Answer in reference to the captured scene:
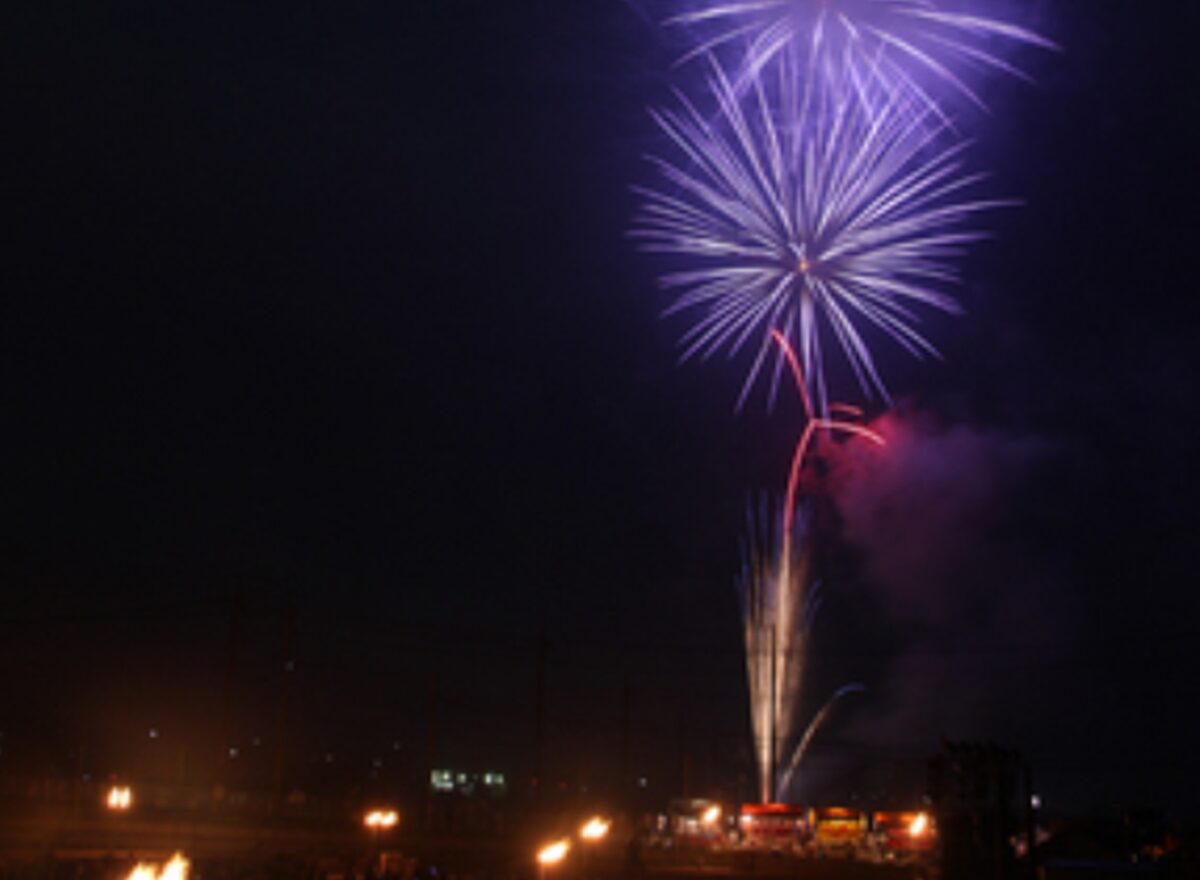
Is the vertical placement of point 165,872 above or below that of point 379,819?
below

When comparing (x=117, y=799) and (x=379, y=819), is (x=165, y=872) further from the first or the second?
(x=117, y=799)

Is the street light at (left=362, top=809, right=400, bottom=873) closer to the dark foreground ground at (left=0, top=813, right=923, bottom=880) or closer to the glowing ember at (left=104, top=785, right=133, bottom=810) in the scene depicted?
the dark foreground ground at (left=0, top=813, right=923, bottom=880)

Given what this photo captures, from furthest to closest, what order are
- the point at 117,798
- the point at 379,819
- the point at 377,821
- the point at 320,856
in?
the point at 117,798, the point at 377,821, the point at 379,819, the point at 320,856

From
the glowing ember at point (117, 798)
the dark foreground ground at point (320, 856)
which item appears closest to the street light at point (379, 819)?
the dark foreground ground at point (320, 856)

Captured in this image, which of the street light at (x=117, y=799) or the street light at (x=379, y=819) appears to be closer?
the street light at (x=379, y=819)

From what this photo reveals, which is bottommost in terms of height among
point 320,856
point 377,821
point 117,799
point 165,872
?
point 165,872

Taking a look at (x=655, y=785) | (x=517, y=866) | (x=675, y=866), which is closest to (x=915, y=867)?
(x=675, y=866)

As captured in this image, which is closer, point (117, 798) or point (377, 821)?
point (377, 821)

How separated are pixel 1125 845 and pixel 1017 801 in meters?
17.7

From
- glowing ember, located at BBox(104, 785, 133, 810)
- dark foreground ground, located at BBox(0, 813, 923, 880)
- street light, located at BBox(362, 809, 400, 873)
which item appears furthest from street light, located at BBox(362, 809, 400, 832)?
glowing ember, located at BBox(104, 785, 133, 810)

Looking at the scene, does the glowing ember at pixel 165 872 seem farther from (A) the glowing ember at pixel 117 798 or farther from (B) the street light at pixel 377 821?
(A) the glowing ember at pixel 117 798

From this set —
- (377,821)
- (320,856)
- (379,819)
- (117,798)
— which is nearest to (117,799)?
(117,798)

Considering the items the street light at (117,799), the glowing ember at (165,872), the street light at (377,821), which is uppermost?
the street light at (117,799)

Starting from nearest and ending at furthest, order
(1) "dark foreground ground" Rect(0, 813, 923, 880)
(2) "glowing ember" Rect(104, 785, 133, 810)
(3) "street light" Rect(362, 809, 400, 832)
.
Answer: (1) "dark foreground ground" Rect(0, 813, 923, 880) → (3) "street light" Rect(362, 809, 400, 832) → (2) "glowing ember" Rect(104, 785, 133, 810)
